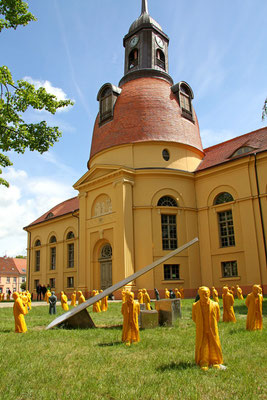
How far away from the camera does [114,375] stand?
515cm

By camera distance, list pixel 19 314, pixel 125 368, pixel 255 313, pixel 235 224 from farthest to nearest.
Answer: pixel 235 224 < pixel 19 314 < pixel 255 313 < pixel 125 368

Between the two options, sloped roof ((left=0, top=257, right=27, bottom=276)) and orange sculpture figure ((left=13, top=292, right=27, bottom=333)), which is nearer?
orange sculpture figure ((left=13, top=292, right=27, bottom=333))

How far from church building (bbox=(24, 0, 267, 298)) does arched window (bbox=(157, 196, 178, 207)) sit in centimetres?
8

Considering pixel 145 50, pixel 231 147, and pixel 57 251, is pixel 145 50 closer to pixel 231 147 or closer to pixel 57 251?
pixel 231 147

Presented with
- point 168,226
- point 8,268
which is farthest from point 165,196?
point 8,268

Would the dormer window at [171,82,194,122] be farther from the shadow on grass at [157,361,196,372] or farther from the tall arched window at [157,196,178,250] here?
the shadow on grass at [157,361,196,372]

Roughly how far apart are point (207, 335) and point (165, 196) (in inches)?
730

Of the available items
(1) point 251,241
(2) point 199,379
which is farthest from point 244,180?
(2) point 199,379

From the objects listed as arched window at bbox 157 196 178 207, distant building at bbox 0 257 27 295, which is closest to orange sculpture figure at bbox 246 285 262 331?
arched window at bbox 157 196 178 207

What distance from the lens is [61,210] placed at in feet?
115

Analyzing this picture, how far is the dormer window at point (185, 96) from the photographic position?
2702 cm

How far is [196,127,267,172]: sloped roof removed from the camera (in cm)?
2263

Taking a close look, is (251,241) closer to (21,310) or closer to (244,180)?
(244,180)

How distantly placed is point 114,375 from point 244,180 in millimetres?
18590
